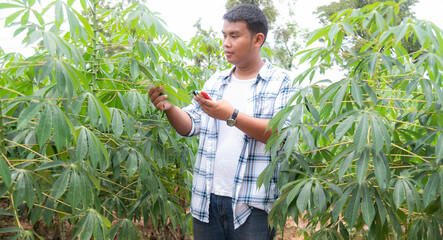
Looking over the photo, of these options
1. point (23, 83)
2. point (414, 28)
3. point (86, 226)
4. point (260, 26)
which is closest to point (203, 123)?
point (260, 26)

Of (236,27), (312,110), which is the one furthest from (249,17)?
(312,110)

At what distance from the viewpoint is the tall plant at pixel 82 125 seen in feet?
3.65

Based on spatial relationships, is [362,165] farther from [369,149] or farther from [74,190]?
[74,190]

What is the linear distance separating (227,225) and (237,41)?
70cm

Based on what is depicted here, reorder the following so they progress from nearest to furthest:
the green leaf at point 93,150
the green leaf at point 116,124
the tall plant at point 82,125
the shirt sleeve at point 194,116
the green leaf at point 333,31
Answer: the tall plant at point 82,125 < the green leaf at point 93,150 < the green leaf at point 333,31 < the green leaf at point 116,124 < the shirt sleeve at point 194,116

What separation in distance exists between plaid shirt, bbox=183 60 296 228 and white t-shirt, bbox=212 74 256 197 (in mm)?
19

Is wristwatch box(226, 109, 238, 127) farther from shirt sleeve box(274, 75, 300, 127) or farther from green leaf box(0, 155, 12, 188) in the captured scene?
green leaf box(0, 155, 12, 188)

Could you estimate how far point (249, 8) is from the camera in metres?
1.54

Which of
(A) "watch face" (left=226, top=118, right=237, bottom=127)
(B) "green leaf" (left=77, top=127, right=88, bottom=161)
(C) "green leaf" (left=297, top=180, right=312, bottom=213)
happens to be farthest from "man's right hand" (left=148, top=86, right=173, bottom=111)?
(C) "green leaf" (left=297, top=180, right=312, bottom=213)

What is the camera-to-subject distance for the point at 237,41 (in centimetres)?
151

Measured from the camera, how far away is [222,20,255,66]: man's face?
59.4 inches

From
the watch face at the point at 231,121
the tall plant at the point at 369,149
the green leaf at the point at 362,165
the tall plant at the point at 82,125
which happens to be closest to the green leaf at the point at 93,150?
the tall plant at the point at 82,125

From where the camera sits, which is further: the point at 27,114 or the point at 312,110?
the point at 312,110

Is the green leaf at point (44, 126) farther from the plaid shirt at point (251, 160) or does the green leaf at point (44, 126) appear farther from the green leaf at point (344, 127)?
the green leaf at point (344, 127)
